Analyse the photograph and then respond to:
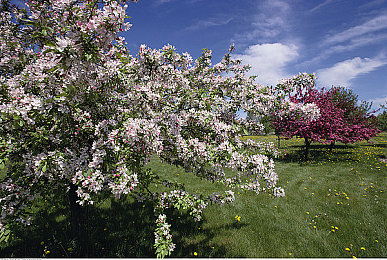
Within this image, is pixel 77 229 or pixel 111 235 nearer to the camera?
pixel 77 229

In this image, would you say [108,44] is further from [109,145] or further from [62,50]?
[109,145]

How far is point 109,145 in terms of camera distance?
3025 mm

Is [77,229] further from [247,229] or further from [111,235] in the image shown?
[247,229]

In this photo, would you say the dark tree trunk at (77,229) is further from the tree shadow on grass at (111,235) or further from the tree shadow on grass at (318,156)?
the tree shadow on grass at (318,156)

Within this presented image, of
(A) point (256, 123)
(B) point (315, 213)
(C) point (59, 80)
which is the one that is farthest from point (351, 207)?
(C) point (59, 80)

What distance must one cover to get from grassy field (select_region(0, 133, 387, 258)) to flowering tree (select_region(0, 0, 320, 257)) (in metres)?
1.24

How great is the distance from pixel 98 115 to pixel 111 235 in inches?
152

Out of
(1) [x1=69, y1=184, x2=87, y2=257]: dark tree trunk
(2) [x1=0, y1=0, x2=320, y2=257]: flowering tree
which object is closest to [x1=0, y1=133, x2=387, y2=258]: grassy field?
(1) [x1=69, y1=184, x2=87, y2=257]: dark tree trunk

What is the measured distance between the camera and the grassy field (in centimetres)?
483

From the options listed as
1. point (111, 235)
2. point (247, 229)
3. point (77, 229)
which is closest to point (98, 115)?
point (77, 229)

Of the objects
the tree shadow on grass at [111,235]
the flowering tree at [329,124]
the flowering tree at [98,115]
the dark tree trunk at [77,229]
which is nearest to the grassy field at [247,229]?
the tree shadow on grass at [111,235]

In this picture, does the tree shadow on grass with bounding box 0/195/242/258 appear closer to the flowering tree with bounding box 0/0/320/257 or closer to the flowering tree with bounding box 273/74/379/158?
the flowering tree with bounding box 0/0/320/257

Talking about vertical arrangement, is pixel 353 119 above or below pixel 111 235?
above

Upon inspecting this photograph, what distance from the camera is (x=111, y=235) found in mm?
5473
